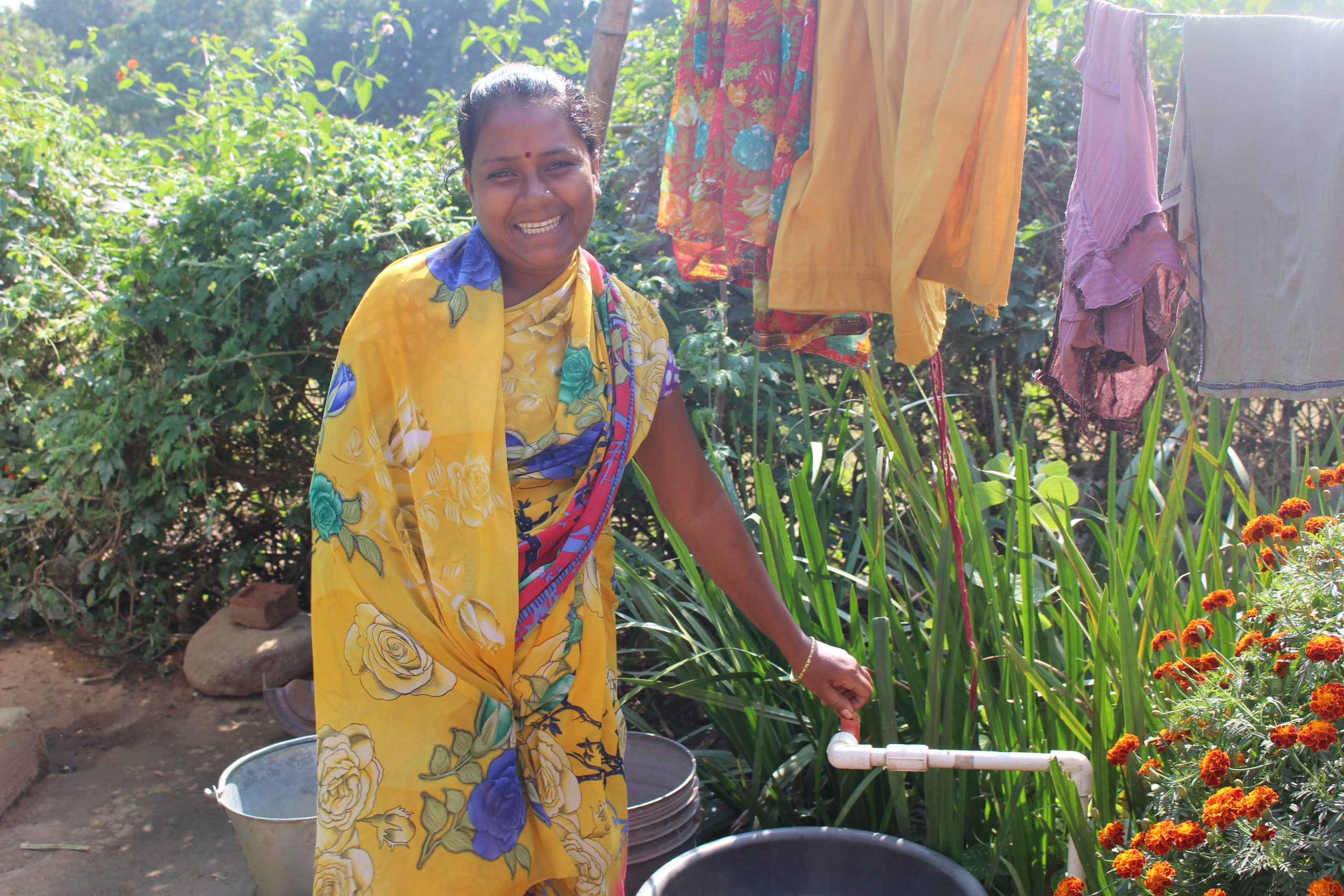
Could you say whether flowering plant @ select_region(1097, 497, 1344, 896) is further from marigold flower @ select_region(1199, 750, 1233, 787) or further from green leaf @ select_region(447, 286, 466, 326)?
green leaf @ select_region(447, 286, 466, 326)

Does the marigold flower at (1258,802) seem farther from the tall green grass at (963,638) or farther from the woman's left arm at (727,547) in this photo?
the woman's left arm at (727,547)

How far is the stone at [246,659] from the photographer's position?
13.4 ft

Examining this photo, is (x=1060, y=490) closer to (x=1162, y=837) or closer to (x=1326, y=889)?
(x=1162, y=837)

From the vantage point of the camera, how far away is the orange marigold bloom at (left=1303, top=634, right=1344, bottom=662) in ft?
4.04

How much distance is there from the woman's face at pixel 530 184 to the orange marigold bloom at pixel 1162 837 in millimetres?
1183

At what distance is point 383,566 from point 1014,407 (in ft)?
11.1

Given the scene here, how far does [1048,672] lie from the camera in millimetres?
2008

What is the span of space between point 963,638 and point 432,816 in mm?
1200

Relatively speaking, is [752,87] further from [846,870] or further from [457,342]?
[846,870]

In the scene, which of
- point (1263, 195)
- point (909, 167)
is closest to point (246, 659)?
point (909, 167)

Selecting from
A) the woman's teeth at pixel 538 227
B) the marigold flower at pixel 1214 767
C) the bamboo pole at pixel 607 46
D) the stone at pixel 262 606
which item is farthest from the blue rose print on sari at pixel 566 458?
the stone at pixel 262 606

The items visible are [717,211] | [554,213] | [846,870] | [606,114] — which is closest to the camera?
[554,213]

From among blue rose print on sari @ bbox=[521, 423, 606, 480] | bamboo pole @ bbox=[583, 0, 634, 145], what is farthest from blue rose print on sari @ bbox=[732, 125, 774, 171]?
bamboo pole @ bbox=[583, 0, 634, 145]

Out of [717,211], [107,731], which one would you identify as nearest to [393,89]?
[107,731]
